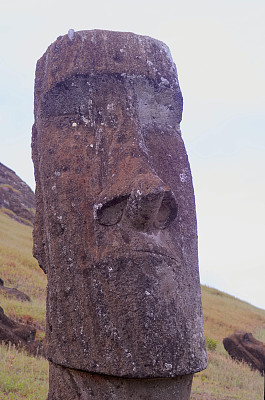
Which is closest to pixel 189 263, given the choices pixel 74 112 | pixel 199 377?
pixel 74 112

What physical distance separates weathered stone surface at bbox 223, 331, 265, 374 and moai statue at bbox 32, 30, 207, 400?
8025mm

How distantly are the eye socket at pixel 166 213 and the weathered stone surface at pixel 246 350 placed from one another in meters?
8.34

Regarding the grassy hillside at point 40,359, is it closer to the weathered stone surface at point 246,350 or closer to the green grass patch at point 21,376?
the green grass patch at point 21,376

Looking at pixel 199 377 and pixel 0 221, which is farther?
pixel 0 221

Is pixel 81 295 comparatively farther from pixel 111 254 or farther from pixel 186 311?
pixel 186 311

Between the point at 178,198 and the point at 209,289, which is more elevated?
the point at 178,198

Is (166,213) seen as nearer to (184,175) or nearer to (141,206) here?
(141,206)

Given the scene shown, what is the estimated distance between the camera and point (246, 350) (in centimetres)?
1120

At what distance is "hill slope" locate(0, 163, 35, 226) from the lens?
1476 inches

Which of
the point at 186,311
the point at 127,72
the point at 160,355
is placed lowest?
the point at 160,355

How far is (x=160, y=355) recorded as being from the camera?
3.20 m

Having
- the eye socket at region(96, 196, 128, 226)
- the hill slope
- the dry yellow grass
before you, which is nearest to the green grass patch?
the eye socket at region(96, 196, 128, 226)

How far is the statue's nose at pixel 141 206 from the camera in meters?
3.34

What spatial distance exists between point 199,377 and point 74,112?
5.98 metres
